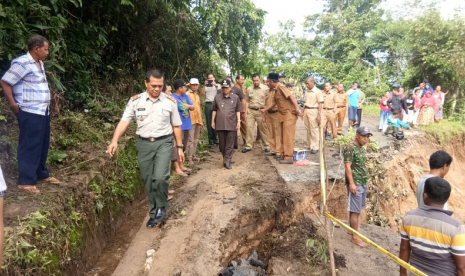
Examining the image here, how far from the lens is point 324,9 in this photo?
105 feet

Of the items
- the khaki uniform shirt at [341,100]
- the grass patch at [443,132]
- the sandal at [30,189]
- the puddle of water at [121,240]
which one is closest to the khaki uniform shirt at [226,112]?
the puddle of water at [121,240]

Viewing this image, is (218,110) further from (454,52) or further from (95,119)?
(454,52)

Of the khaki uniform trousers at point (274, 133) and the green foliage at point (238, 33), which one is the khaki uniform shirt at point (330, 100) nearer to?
the khaki uniform trousers at point (274, 133)

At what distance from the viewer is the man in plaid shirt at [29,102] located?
10.7 ft

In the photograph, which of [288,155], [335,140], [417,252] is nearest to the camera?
[417,252]

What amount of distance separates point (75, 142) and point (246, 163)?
3474 mm

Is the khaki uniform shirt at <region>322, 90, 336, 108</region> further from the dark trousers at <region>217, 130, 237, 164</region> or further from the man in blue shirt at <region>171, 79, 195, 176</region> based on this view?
the man in blue shirt at <region>171, 79, 195, 176</region>

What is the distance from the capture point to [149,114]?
3.88 meters

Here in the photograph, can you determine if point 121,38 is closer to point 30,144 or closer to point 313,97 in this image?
point 313,97

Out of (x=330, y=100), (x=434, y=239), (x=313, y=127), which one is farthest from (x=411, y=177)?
(x=434, y=239)

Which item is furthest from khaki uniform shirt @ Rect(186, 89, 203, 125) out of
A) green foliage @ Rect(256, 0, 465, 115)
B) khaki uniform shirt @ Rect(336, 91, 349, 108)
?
green foliage @ Rect(256, 0, 465, 115)

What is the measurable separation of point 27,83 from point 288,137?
187 inches

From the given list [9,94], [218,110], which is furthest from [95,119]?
[9,94]

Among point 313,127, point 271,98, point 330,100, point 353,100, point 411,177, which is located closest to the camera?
point 271,98
